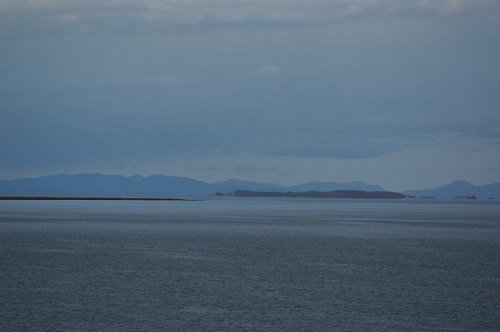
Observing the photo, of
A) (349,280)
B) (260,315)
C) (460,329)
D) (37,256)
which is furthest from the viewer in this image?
(37,256)

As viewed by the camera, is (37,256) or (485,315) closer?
(485,315)

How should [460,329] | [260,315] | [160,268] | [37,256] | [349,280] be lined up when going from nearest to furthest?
[460,329] < [260,315] < [349,280] < [160,268] < [37,256]

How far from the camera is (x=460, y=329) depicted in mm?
26547

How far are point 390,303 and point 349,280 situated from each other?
7.57 m

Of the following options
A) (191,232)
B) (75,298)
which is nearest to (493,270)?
(75,298)

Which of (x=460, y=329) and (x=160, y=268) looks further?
(x=160, y=268)

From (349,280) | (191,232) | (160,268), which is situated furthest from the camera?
(191,232)

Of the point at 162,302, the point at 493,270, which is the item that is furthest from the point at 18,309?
the point at 493,270

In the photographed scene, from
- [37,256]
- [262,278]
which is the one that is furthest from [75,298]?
[37,256]

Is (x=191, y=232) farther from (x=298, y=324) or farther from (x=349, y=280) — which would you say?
(x=298, y=324)

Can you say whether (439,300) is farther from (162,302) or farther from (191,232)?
(191,232)

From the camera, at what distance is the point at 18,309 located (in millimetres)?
29312

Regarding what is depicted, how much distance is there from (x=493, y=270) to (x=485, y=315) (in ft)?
56.2

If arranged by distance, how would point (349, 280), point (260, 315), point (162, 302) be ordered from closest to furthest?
point (260, 315), point (162, 302), point (349, 280)
